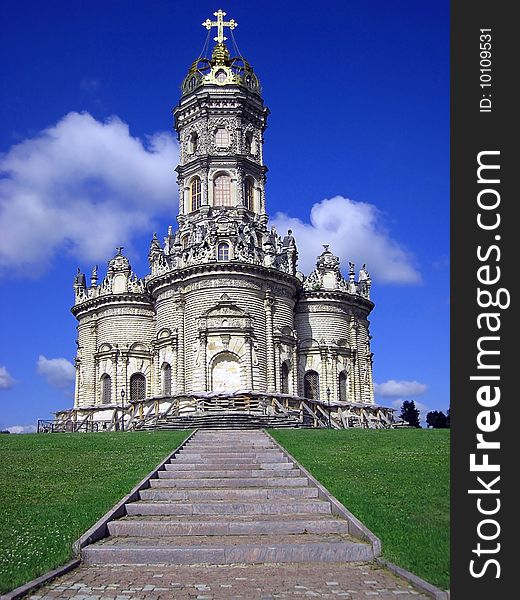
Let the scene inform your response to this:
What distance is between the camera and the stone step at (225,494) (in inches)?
712

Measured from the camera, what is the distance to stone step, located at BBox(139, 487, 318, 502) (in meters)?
18.1

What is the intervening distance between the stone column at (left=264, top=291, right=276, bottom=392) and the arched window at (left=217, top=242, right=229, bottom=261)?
4.05m

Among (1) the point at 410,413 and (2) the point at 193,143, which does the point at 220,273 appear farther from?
(1) the point at 410,413

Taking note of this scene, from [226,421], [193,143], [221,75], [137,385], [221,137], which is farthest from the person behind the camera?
[221,75]

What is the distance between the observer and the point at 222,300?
5094 cm

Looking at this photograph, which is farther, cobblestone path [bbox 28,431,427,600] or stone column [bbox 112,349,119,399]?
stone column [bbox 112,349,119,399]

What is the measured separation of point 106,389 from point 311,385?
55.5ft

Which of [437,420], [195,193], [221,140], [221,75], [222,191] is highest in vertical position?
[221,75]

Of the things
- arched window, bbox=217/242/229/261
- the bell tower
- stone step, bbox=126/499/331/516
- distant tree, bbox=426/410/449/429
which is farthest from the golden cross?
stone step, bbox=126/499/331/516

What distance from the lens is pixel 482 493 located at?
10.2m

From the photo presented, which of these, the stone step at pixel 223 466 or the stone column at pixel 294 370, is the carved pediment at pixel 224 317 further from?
the stone step at pixel 223 466

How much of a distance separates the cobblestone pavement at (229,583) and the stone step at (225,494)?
4.94 metres

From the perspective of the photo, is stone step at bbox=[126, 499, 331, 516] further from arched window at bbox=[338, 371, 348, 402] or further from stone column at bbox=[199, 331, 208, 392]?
arched window at bbox=[338, 371, 348, 402]

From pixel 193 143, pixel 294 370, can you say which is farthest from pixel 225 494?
Result: pixel 193 143
